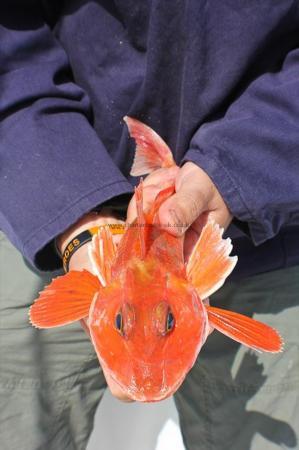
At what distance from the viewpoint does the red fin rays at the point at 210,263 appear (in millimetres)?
998

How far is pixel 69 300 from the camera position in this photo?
1002mm

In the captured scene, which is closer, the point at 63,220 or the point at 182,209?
the point at 182,209

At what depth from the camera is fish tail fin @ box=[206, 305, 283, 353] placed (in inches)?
38.7

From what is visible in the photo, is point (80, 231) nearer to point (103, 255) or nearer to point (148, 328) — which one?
point (103, 255)

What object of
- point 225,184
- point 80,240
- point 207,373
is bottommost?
point 207,373

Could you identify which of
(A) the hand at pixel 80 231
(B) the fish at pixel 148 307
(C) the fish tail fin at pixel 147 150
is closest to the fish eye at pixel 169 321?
(B) the fish at pixel 148 307

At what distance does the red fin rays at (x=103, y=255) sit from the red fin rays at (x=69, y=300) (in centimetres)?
2

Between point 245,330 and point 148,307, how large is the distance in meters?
0.20

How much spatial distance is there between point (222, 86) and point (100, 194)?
389 millimetres

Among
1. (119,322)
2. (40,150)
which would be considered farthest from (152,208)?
(40,150)

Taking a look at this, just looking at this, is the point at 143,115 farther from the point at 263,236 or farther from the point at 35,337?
the point at 35,337

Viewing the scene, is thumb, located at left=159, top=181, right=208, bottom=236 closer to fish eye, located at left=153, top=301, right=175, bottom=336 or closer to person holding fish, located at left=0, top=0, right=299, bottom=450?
person holding fish, located at left=0, top=0, right=299, bottom=450

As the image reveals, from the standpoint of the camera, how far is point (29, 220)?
1311mm

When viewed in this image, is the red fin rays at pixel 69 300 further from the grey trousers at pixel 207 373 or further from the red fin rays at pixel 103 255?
the grey trousers at pixel 207 373
